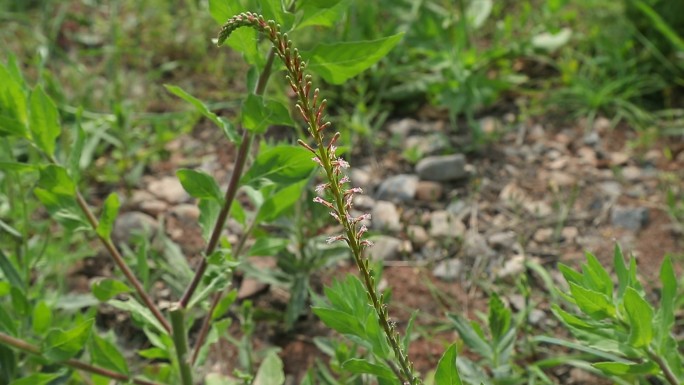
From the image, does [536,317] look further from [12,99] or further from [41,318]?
[12,99]

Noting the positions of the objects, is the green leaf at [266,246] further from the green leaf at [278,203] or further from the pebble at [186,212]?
the pebble at [186,212]

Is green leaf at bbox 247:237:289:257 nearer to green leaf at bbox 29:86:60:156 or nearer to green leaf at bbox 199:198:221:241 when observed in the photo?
green leaf at bbox 199:198:221:241

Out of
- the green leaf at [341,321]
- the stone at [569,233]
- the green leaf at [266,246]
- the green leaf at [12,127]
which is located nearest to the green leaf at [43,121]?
the green leaf at [12,127]

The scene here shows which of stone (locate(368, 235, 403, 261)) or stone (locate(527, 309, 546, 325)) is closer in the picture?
stone (locate(527, 309, 546, 325))

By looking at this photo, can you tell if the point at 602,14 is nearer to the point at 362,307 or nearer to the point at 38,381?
the point at 362,307

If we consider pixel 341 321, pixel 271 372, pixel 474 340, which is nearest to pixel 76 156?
pixel 271 372

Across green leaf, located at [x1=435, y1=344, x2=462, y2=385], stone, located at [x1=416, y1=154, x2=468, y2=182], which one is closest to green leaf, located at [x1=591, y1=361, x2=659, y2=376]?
green leaf, located at [x1=435, y1=344, x2=462, y2=385]
